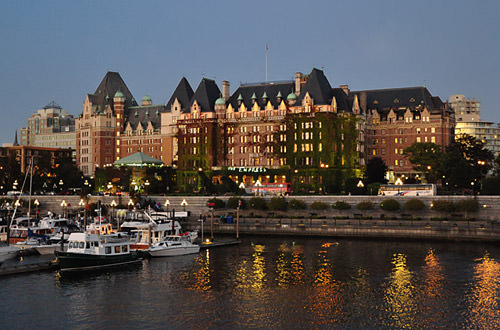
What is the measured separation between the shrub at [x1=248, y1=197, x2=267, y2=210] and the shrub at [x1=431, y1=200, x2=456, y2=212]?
1182 inches

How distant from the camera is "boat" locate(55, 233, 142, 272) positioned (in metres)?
66.0

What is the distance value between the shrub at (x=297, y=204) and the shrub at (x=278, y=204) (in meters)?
1.35

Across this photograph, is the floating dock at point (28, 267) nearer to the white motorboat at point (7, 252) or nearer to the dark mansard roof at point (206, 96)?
the white motorboat at point (7, 252)

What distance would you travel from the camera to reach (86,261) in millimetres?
66938

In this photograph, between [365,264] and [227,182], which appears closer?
[365,264]

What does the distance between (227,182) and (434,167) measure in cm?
5080

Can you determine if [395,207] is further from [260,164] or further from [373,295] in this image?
[260,164]

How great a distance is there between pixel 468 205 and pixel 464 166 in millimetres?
24096

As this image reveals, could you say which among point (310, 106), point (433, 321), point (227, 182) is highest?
point (310, 106)

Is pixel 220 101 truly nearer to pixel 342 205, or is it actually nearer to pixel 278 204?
pixel 278 204

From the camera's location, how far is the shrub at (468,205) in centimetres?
9600

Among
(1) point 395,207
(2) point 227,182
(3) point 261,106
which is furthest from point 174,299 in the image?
(3) point 261,106

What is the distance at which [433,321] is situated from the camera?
46312mm

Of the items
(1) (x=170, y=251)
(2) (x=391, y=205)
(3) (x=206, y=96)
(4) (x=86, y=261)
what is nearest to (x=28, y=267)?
(4) (x=86, y=261)
